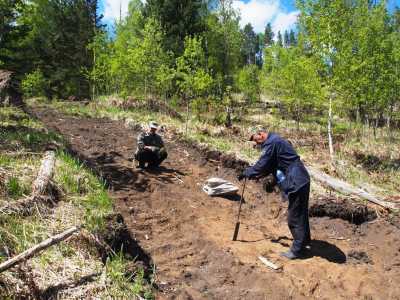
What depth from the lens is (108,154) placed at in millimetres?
11195

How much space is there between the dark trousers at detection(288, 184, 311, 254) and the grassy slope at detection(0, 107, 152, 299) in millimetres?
2770

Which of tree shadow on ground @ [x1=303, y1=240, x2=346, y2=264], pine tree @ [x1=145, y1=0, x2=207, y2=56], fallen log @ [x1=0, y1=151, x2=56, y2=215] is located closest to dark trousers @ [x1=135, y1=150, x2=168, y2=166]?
fallen log @ [x1=0, y1=151, x2=56, y2=215]

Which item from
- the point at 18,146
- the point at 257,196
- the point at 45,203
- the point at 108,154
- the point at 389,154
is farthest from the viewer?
the point at 389,154

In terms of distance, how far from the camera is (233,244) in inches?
259

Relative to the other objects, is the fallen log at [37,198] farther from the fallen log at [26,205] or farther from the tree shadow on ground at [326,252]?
the tree shadow on ground at [326,252]

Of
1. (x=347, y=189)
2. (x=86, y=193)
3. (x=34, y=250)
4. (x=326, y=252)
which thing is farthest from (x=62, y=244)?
(x=347, y=189)

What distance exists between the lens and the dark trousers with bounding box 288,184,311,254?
20.4 ft

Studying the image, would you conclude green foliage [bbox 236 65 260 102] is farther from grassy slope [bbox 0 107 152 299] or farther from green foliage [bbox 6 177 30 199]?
green foliage [bbox 6 177 30 199]

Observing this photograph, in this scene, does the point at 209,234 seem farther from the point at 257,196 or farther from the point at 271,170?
the point at 257,196

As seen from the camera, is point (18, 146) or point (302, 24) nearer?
point (18, 146)

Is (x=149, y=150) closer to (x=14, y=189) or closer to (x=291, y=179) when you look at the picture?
(x=291, y=179)

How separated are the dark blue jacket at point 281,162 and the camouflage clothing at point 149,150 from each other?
3.70 m

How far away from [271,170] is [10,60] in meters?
27.2

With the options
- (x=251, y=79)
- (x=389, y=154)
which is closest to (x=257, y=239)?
(x=389, y=154)
